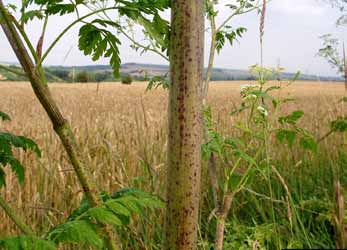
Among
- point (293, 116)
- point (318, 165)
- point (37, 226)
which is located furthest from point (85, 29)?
point (318, 165)

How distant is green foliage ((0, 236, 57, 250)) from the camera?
73 centimetres

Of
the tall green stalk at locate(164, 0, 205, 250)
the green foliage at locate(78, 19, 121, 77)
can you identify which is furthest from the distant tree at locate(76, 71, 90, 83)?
the tall green stalk at locate(164, 0, 205, 250)

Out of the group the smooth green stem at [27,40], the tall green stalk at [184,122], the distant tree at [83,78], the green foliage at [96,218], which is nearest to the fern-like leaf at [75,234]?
the green foliage at [96,218]

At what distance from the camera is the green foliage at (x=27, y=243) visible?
2.39ft

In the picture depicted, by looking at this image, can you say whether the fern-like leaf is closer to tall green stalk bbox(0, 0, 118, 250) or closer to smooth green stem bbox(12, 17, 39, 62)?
tall green stalk bbox(0, 0, 118, 250)

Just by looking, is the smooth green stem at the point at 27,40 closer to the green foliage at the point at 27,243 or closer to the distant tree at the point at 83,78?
the green foliage at the point at 27,243

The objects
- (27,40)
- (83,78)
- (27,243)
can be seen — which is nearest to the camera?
(27,243)

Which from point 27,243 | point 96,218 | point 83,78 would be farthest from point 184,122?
point 83,78

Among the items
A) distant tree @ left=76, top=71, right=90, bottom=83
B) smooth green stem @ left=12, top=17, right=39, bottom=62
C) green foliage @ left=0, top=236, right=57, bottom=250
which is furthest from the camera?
distant tree @ left=76, top=71, right=90, bottom=83

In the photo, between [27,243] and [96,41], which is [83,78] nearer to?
[96,41]

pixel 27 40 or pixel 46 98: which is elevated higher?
pixel 27 40

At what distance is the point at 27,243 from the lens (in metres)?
0.74

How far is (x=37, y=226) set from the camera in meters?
2.53

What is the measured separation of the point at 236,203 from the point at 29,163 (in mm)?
1405
